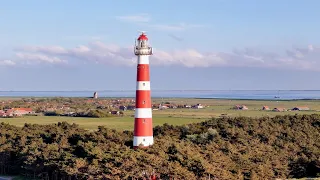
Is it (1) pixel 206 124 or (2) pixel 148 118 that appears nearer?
(2) pixel 148 118

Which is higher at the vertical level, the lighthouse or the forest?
the lighthouse

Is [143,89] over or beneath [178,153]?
over

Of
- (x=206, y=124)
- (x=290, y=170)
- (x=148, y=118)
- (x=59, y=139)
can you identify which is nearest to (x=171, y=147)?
(x=148, y=118)

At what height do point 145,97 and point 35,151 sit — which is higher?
point 145,97

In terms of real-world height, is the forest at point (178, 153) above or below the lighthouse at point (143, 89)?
below

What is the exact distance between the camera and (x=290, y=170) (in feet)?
153

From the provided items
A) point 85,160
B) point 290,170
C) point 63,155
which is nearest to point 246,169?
point 290,170

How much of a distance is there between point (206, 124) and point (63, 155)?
79.3ft

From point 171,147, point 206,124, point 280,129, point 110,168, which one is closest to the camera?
point 110,168

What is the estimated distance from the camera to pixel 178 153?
143 feet

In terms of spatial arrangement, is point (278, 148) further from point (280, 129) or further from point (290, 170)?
point (280, 129)

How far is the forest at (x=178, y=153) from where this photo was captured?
41.2 metres

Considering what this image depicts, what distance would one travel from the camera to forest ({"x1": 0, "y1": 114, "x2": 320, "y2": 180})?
135ft

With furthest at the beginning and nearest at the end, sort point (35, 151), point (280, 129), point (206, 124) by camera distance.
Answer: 1. point (206, 124)
2. point (280, 129)
3. point (35, 151)
